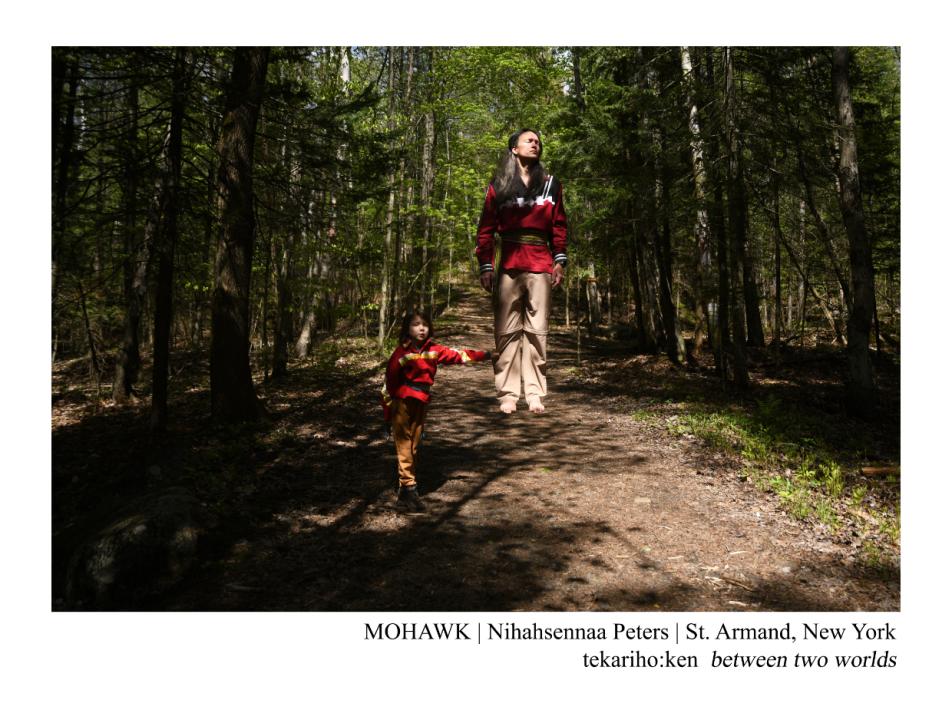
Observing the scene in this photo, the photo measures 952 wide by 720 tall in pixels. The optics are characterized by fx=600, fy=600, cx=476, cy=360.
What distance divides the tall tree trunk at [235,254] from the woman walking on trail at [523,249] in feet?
19.6

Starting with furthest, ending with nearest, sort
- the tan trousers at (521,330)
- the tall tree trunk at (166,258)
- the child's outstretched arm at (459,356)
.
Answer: the tall tree trunk at (166,258)
the child's outstretched arm at (459,356)
the tan trousers at (521,330)

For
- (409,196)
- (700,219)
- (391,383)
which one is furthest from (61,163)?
(409,196)

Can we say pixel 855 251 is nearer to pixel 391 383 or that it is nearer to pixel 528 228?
pixel 528 228

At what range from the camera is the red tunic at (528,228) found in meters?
4.11

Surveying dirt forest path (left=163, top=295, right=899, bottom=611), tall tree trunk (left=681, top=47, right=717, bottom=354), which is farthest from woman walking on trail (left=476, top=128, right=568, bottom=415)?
tall tree trunk (left=681, top=47, right=717, bottom=354)

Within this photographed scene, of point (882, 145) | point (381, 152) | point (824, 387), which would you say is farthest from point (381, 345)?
point (882, 145)

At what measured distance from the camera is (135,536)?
484 centimetres

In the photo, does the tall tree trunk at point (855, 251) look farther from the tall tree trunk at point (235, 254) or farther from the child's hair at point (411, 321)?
the tall tree trunk at point (235, 254)

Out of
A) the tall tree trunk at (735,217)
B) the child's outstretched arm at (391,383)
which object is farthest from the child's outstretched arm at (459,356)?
the tall tree trunk at (735,217)

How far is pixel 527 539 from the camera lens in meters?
5.40

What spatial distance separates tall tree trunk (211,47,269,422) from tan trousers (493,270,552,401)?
6.05 m

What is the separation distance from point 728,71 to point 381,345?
10.7 metres

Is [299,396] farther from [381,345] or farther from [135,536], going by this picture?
[135,536]

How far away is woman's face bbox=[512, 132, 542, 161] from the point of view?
160 inches
